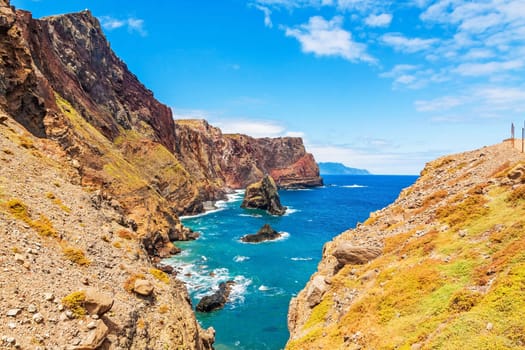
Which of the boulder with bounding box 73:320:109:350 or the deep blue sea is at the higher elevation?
the boulder with bounding box 73:320:109:350

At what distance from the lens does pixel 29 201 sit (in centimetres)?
2517

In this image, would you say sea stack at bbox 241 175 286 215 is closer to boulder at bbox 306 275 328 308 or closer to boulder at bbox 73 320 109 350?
boulder at bbox 306 275 328 308

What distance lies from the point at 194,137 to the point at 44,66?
120033 millimetres

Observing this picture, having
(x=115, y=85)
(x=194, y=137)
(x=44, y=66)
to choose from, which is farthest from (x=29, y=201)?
(x=194, y=137)

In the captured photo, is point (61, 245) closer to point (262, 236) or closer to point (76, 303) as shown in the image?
point (76, 303)

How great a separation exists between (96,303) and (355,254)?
61.6 ft

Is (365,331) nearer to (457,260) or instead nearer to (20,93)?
(457,260)

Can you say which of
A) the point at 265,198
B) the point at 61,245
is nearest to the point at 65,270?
the point at 61,245

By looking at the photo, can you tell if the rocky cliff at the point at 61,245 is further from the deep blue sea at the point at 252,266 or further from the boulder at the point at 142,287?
the deep blue sea at the point at 252,266

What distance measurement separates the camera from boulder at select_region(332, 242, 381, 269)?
2481 centimetres

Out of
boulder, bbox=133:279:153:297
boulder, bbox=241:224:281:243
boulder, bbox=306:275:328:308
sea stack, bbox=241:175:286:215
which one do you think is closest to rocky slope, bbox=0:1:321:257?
boulder, bbox=241:224:281:243

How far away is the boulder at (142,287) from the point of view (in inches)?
930

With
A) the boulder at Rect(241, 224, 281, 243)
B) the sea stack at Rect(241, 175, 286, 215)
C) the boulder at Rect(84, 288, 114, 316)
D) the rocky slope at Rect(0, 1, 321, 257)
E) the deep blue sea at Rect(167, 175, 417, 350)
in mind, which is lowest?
the deep blue sea at Rect(167, 175, 417, 350)

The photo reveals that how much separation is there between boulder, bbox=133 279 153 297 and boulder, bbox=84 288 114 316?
3.82m
